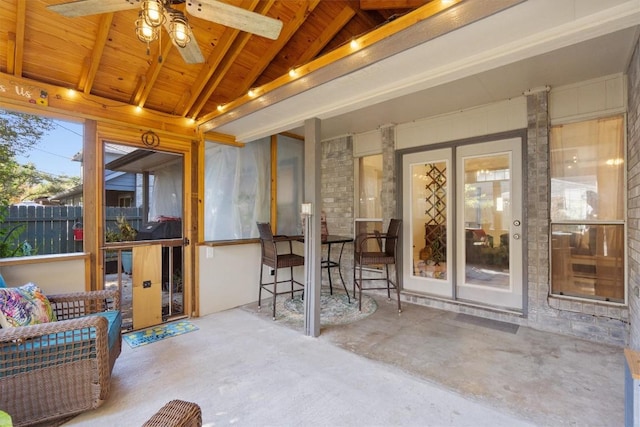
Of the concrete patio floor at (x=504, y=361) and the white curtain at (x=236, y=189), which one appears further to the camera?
the white curtain at (x=236, y=189)

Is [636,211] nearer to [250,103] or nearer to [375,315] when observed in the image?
[375,315]

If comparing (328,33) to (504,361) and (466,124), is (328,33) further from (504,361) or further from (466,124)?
(504,361)

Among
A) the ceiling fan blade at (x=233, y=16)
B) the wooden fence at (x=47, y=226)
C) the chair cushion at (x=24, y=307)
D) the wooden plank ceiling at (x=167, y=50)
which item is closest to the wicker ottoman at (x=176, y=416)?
the chair cushion at (x=24, y=307)

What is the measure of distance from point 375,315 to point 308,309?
102 centimetres

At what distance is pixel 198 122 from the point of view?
12.3 feet

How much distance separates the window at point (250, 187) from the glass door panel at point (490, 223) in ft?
8.22

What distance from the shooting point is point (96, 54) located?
2.70m

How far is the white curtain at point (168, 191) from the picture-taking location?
11.9ft

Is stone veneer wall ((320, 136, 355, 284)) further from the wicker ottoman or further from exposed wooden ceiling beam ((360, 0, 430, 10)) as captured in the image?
the wicker ottoman

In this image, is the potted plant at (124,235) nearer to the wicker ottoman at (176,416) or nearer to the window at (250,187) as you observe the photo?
the window at (250,187)

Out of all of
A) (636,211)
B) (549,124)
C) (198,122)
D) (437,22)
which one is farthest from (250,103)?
(636,211)


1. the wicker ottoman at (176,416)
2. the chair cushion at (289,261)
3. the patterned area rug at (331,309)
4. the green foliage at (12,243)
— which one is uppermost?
the green foliage at (12,243)

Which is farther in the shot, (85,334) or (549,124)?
(549,124)

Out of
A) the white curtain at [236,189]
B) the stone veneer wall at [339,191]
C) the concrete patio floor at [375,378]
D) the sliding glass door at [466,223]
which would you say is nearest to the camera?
the concrete patio floor at [375,378]
